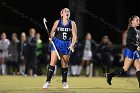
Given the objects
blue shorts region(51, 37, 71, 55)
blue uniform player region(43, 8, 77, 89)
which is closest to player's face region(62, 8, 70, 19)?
blue uniform player region(43, 8, 77, 89)

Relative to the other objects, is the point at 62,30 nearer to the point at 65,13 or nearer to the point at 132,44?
the point at 65,13

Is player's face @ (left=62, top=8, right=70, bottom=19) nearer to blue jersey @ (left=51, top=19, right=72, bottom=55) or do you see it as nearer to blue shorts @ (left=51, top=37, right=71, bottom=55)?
blue jersey @ (left=51, top=19, right=72, bottom=55)

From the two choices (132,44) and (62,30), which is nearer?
(62,30)

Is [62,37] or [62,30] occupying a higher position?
[62,30]

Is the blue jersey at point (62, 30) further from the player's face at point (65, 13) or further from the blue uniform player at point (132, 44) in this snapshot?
the blue uniform player at point (132, 44)

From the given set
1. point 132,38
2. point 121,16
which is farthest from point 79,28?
point 132,38

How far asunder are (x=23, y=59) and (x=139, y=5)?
64.0 feet

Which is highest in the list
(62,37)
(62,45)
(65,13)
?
(65,13)

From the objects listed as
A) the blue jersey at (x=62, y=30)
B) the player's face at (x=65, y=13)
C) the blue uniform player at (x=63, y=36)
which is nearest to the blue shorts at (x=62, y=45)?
the blue uniform player at (x=63, y=36)

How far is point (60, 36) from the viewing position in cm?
1753

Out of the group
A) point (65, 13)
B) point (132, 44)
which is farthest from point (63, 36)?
point (132, 44)

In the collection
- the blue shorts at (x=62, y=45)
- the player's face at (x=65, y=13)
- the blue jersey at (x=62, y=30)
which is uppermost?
the player's face at (x=65, y=13)

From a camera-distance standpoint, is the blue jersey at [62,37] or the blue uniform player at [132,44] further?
the blue uniform player at [132,44]

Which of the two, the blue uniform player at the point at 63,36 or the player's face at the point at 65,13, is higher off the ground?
the player's face at the point at 65,13
